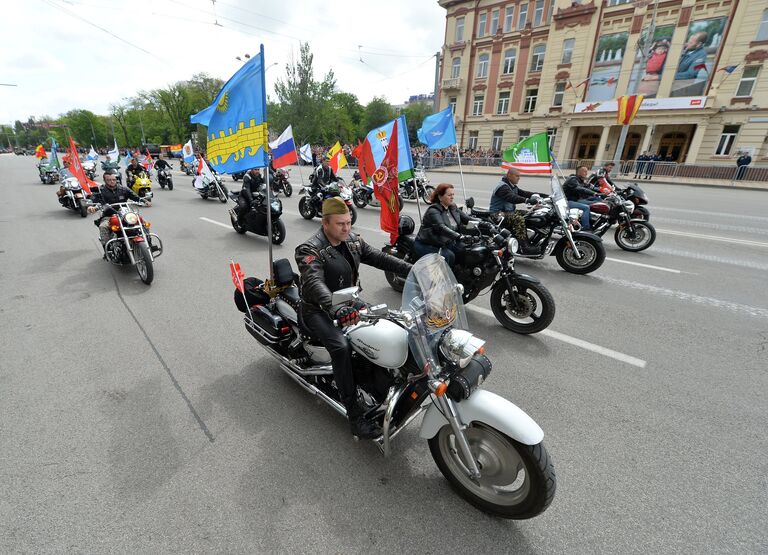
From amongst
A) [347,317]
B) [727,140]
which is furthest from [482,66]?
[347,317]

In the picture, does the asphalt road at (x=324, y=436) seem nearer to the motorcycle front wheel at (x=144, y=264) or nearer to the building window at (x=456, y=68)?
the motorcycle front wheel at (x=144, y=264)

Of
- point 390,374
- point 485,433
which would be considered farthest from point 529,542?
point 390,374

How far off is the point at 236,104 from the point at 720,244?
10084mm

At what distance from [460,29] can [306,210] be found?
40.5 meters

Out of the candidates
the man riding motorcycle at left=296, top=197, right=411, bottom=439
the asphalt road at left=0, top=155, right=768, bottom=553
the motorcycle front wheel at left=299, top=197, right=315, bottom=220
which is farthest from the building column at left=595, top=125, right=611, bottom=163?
the man riding motorcycle at left=296, top=197, right=411, bottom=439

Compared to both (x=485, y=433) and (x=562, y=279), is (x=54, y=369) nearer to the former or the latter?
(x=485, y=433)

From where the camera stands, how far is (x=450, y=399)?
6.48 ft

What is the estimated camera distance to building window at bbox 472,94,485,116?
3900cm

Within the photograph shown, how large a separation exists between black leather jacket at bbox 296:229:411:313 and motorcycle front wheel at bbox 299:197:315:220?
7.97 m

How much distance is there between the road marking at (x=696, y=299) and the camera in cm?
465

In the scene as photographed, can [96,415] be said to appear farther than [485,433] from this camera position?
Yes

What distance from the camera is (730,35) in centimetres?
2575

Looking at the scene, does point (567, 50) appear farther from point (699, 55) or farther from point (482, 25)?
point (482, 25)

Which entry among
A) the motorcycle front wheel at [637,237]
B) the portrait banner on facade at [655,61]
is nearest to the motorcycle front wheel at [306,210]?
the motorcycle front wheel at [637,237]
